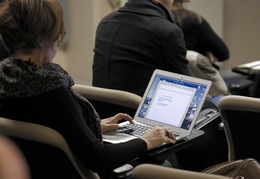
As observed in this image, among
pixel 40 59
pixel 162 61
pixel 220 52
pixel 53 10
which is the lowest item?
pixel 220 52

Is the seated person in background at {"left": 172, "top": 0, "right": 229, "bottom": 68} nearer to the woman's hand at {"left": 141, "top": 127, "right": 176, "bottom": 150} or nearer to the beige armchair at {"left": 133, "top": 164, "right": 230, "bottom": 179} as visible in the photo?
the woman's hand at {"left": 141, "top": 127, "right": 176, "bottom": 150}

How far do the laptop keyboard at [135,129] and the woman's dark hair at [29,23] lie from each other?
0.50 metres

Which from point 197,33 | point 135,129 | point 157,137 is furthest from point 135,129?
point 197,33

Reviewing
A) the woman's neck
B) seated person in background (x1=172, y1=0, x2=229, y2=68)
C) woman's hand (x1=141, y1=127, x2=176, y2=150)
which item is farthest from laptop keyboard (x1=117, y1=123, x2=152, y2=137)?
seated person in background (x1=172, y1=0, x2=229, y2=68)

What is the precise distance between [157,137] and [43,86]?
1.51 feet

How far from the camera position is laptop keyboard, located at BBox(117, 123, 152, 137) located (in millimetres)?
2150

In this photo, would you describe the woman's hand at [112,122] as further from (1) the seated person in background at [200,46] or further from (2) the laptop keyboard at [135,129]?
(1) the seated person in background at [200,46]

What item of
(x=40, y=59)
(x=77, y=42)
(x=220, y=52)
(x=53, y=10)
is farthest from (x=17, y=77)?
(x=77, y=42)

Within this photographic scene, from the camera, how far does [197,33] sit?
3.81 m

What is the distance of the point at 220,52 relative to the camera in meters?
3.98

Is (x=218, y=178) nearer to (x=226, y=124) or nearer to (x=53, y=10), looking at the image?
(x=53, y=10)

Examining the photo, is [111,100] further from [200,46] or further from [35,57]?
[200,46]

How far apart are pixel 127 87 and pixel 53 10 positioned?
1019 mm

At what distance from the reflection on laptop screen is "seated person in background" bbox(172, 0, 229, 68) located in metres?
1.55
